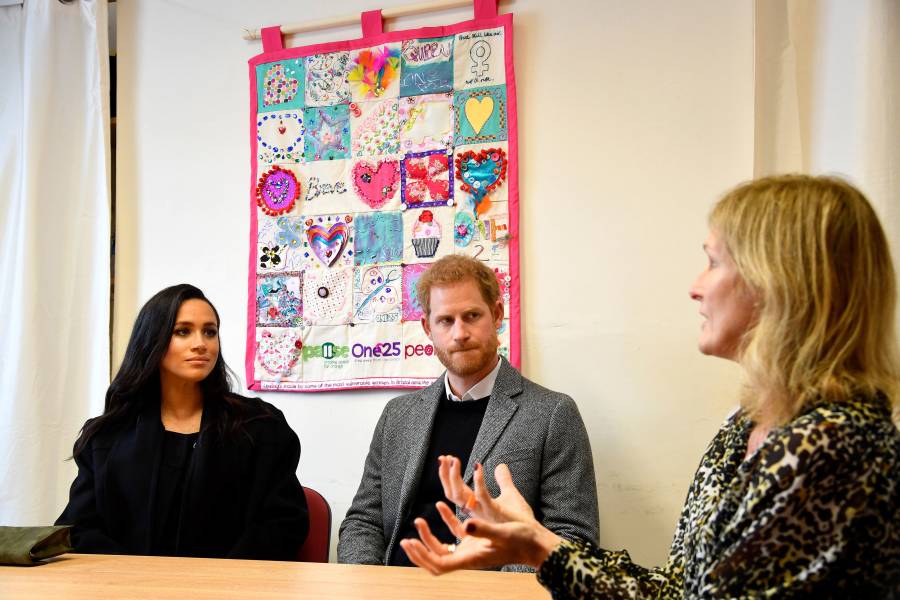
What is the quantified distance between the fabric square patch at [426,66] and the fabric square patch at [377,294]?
0.64m

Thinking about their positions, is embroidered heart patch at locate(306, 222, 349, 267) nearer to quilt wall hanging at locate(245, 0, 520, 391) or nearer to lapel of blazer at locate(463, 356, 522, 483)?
quilt wall hanging at locate(245, 0, 520, 391)

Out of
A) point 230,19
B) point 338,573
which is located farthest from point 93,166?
point 338,573

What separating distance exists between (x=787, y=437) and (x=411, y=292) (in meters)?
1.88

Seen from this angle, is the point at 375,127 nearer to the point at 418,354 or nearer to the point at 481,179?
the point at 481,179

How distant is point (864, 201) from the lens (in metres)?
1.12

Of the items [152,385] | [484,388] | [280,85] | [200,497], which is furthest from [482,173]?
[200,497]

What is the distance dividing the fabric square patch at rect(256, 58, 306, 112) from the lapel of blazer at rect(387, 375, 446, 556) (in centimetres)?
123

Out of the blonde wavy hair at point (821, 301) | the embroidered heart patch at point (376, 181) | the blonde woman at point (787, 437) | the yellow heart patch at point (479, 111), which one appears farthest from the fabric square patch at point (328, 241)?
the blonde wavy hair at point (821, 301)

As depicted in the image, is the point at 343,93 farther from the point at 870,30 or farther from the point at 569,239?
the point at 870,30

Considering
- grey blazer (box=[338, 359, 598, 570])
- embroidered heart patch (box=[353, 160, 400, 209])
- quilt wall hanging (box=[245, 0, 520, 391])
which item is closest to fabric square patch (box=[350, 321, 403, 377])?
quilt wall hanging (box=[245, 0, 520, 391])

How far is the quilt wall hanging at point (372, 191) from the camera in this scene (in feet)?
8.95

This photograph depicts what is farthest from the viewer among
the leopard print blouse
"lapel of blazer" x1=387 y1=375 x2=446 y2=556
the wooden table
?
"lapel of blazer" x1=387 y1=375 x2=446 y2=556

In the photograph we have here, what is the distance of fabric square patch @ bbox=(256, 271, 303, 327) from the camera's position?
2953mm

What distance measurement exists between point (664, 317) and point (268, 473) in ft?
4.23
